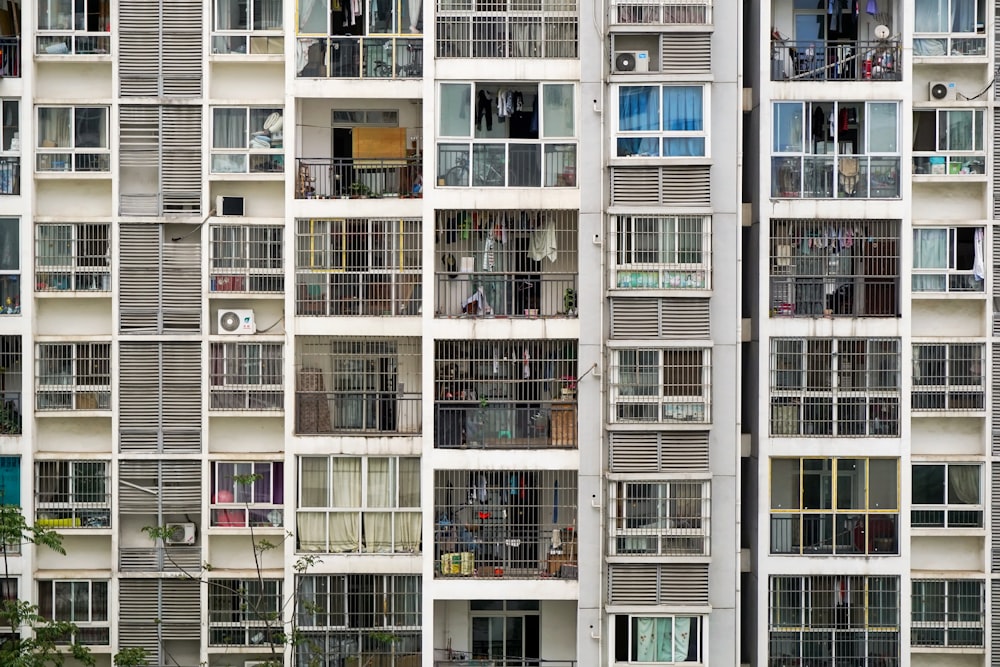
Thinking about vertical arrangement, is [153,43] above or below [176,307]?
above

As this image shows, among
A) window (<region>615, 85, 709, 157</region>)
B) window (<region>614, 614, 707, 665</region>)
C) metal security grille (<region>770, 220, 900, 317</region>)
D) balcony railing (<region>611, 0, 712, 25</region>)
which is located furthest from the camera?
metal security grille (<region>770, 220, 900, 317</region>)

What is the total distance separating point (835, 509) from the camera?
18.8 m

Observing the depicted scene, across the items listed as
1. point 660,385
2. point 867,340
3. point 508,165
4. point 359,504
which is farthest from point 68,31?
point 867,340

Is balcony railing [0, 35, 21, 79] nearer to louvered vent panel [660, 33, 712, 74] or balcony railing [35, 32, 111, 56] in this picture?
balcony railing [35, 32, 111, 56]

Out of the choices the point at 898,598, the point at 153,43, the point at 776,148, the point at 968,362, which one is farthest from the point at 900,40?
the point at 153,43

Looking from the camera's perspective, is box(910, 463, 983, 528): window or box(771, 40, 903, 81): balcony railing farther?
box(910, 463, 983, 528): window

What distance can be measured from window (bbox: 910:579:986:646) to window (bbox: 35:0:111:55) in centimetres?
1500

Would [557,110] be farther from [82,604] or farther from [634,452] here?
[82,604]

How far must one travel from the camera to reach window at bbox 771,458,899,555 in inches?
740

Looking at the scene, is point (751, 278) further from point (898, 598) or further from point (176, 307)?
point (176, 307)

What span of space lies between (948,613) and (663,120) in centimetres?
861

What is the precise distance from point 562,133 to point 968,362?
23.1ft

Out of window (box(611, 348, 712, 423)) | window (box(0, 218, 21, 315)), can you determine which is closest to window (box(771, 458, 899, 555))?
window (box(611, 348, 712, 423))

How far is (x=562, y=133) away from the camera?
61.7 feet
